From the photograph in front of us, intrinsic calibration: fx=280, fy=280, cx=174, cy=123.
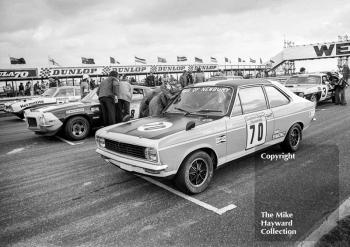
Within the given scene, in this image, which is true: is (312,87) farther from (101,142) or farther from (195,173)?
(101,142)

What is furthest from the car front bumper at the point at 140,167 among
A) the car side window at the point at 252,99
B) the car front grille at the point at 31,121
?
the car front grille at the point at 31,121

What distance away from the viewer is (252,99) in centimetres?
455

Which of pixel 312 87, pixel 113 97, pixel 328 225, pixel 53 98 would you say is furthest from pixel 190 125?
pixel 312 87

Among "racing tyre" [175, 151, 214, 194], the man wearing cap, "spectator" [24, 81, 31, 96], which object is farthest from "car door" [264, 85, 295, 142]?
"spectator" [24, 81, 31, 96]

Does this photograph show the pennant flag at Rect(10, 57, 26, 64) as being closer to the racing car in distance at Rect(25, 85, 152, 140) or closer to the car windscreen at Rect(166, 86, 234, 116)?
the racing car in distance at Rect(25, 85, 152, 140)

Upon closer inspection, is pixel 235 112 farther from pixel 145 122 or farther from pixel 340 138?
pixel 340 138

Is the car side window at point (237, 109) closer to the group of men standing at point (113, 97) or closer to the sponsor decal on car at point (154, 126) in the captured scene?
the sponsor decal on car at point (154, 126)

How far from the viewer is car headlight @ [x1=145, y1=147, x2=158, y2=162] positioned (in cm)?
334

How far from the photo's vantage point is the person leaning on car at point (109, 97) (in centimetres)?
726

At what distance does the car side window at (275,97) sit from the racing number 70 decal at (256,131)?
505 millimetres

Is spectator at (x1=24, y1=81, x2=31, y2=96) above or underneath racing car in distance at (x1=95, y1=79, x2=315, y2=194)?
above

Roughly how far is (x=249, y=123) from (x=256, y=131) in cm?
23

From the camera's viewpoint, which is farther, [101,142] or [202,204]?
[101,142]

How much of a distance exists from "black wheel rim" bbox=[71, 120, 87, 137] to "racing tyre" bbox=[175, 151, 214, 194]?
4.72m
